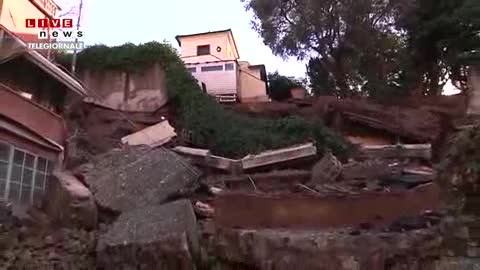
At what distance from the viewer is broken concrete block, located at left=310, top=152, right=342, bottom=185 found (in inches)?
515

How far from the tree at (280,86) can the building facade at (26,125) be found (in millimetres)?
14163

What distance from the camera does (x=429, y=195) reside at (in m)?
10.1

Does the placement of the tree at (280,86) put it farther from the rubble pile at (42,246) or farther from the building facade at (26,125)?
the rubble pile at (42,246)

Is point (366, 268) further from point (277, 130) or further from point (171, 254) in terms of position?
point (277, 130)

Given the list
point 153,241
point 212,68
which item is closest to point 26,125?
point 153,241

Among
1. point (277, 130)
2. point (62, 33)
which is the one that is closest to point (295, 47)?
point (277, 130)

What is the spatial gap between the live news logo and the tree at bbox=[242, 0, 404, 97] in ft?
26.9

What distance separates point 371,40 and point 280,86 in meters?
6.38

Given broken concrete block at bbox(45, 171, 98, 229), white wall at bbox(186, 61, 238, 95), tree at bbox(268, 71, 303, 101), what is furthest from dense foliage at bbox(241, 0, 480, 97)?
broken concrete block at bbox(45, 171, 98, 229)

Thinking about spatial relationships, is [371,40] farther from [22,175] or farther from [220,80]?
[22,175]

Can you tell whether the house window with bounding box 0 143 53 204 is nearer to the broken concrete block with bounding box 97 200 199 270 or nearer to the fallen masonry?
the broken concrete block with bounding box 97 200 199 270

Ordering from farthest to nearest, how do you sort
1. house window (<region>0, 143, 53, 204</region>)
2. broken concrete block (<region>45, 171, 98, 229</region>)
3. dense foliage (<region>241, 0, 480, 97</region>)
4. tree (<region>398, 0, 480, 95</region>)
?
1. dense foliage (<region>241, 0, 480, 97</region>)
2. tree (<region>398, 0, 480, 95</region>)
3. house window (<region>0, 143, 53, 204</region>)
4. broken concrete block (<region>45, 171, 98, 229</region>)

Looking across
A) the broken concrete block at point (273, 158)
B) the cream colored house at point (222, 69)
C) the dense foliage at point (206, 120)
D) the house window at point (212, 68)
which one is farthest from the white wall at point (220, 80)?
the broken concrete block at point (273, 158)

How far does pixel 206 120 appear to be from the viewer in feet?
61.1
